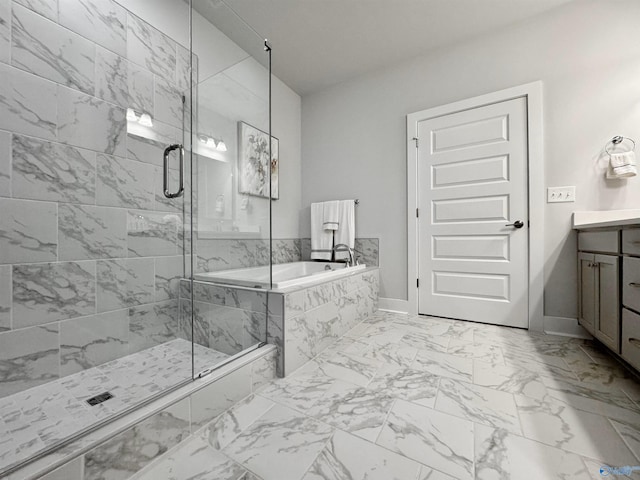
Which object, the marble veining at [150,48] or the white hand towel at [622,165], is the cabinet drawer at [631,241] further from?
the marble veining at [150,48]

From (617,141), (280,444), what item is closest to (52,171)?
(280,444)

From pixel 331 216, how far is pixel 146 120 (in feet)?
5.76

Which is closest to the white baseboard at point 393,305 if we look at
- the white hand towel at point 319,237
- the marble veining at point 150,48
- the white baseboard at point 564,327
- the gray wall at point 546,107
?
the gray wall at point 546,107

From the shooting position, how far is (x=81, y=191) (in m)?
1.48

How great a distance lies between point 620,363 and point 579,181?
1224 millimetres

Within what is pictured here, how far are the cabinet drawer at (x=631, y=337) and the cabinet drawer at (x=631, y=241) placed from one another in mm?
288

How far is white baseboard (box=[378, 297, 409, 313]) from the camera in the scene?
2.59 m

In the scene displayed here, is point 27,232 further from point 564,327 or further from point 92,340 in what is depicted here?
point 564,327

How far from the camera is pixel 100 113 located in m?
1.56

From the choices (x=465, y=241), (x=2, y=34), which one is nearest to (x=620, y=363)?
(x=465, y=241)

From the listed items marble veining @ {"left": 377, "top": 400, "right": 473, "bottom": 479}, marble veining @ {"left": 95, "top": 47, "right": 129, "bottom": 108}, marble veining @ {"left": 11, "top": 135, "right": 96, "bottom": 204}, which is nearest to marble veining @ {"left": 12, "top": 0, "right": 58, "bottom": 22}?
marble veining @ {"left": 95, "top": 47, "right": 129, "bottom": 108}

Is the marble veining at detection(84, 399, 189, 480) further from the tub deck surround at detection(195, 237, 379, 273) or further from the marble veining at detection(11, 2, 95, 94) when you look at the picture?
the marble veining at detection(11, 2, 95, 94)

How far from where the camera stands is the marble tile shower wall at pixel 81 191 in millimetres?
1267

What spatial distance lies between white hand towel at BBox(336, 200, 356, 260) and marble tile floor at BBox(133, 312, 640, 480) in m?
1.29
